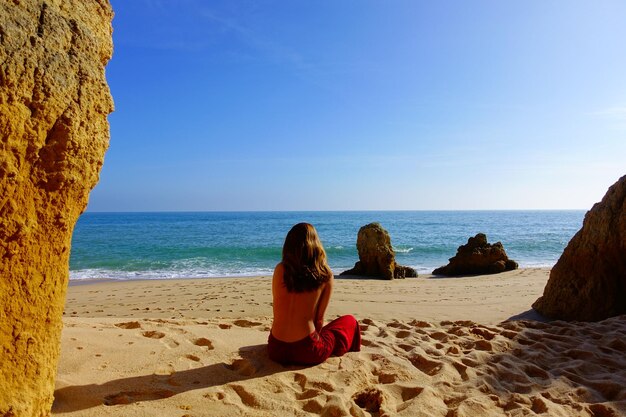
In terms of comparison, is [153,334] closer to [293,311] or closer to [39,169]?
[293,311]

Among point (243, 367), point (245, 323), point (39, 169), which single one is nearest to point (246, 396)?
point (243, 367)

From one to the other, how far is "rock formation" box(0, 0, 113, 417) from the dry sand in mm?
649

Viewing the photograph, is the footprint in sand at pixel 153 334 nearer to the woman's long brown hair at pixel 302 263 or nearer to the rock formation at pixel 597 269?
the woman's long brown hair at pixel 302 263

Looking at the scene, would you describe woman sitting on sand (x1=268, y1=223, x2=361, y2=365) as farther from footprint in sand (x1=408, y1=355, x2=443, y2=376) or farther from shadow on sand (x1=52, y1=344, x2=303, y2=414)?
footprint in sand (x1=408, y1=355, x2=443, y2=376)

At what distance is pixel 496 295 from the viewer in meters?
9.89

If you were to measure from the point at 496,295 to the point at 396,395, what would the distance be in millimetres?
7547

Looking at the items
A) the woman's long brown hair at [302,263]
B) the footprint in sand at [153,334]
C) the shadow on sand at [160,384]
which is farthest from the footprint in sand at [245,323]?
the woman's long brown hair at [302,263]

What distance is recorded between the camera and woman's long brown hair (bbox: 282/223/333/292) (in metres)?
3.74

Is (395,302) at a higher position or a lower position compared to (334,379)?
lower

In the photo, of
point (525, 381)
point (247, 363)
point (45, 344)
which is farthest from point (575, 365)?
point (45, 344)

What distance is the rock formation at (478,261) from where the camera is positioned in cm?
1525

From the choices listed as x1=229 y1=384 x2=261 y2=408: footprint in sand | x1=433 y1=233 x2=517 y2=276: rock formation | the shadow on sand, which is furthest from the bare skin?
x1=433 y1=233 x2=517 y2=276: rock formation

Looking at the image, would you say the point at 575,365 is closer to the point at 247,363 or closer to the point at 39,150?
the point at 247,363

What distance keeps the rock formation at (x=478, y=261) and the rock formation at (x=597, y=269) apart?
8522 mm
